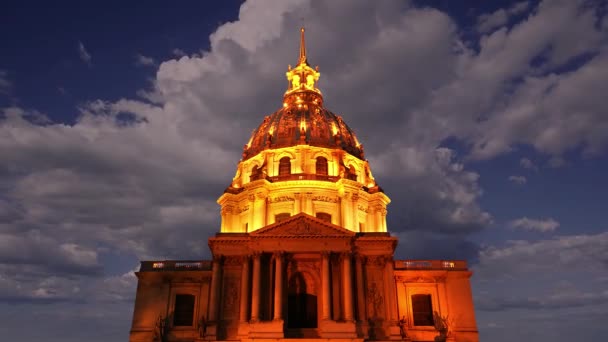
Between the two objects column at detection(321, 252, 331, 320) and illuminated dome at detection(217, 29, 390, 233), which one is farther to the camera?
illuminated dome at detection(217, 29, 390, 233)

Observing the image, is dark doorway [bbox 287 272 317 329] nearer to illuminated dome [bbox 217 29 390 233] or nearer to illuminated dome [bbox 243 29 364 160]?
illuminated dome [bbox 217 29 390 233]

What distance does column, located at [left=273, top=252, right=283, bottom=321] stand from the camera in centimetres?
3747

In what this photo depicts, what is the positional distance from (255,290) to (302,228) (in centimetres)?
609

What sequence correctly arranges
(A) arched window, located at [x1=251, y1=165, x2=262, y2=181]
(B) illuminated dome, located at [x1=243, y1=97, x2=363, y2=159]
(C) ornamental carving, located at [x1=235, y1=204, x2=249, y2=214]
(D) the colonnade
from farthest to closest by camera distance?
(B) illuminated dome, located at [x1=243, y1=97, x2=363, y2=159] < (A) arched window, located at [x1=251, y1=165, x2=262, y2=181] < (C) ornamental carving, located at [x1=235, y1=204, x2=249, y2=214] < (D) the colonnade

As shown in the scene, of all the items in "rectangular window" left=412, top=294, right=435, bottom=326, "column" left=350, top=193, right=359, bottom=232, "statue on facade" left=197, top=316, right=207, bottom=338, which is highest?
"column" left=350, top=193, right=359, bottom=232

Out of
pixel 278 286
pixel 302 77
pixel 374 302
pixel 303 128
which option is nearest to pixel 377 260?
pixel 374 302

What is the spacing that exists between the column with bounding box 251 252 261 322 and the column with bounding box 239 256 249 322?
506mm

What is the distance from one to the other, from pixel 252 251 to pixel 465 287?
18027mm

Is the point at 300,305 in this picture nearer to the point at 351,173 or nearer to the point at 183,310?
the point at 183,310

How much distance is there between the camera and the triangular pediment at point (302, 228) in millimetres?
39938

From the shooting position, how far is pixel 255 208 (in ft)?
166

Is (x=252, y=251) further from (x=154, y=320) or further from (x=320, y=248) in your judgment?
(x=154, y=320)

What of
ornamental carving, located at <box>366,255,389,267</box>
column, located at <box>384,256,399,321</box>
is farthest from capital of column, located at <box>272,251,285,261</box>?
column, located at <box>384,256,399,321</box>

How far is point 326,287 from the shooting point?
126 ft
